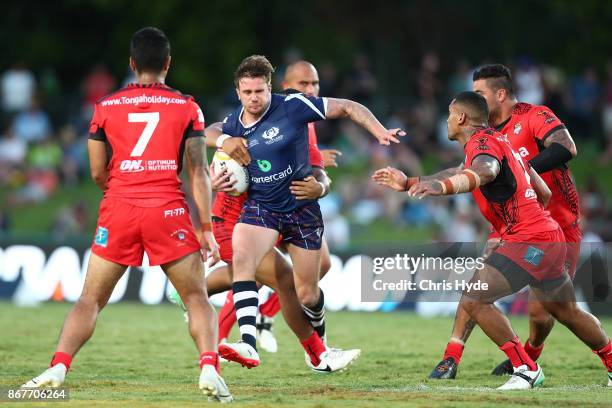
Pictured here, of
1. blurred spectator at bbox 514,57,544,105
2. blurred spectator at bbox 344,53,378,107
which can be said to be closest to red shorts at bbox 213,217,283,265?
blurred spectator at bbox 514,57,544,105

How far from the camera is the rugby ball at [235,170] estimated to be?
988 centimetres

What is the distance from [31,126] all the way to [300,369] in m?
15.6

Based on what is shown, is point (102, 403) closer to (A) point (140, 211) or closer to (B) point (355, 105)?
(A) point (140, 211)

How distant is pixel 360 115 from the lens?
9.66m

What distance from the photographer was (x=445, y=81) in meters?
26.5

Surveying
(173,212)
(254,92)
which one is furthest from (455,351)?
(173,212)

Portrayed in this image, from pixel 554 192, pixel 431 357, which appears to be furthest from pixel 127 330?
pixel 554 192

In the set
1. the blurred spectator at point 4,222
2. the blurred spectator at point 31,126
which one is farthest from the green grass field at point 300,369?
the blurred spectator at point 31,126

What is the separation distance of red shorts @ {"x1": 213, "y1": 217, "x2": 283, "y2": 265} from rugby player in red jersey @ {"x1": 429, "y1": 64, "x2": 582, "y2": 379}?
2.17 meters

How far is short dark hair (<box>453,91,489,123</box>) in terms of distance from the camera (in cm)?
943

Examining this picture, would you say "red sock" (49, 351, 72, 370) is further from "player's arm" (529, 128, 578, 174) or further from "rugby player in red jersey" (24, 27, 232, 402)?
"player's arm" (529, 128, 578, 174)

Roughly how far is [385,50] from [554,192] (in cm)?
1664

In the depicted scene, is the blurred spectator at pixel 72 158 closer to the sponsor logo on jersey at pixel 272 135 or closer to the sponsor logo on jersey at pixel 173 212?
the sponsor logo on jersey at pixel 272 135

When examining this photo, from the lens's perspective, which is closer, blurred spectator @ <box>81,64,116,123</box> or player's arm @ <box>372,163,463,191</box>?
player's arm @ <box>372,163,463,191</box>
